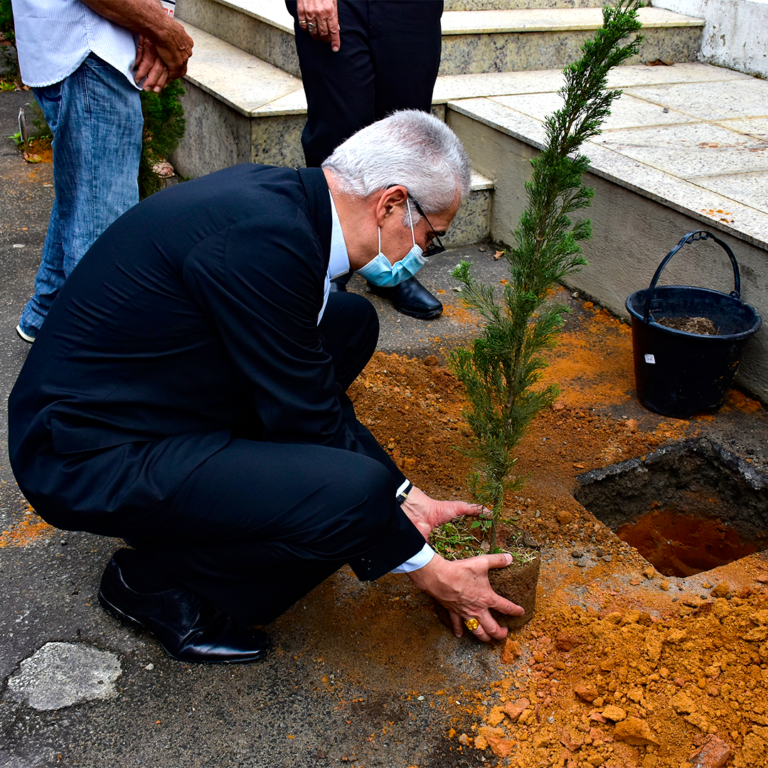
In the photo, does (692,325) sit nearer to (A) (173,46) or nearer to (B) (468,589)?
(B) (468,589)

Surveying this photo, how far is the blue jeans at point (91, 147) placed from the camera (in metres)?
3.14

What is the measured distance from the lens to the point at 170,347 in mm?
2121

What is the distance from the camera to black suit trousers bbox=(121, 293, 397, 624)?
7.00 ft

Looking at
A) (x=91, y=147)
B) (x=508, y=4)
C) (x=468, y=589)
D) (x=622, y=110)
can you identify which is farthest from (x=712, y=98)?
(x=468, y=589)

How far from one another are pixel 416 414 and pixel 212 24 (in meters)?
4.83

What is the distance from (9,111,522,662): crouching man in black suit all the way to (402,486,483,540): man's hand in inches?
9.8

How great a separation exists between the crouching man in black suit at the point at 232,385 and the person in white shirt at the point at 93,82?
4.07ft

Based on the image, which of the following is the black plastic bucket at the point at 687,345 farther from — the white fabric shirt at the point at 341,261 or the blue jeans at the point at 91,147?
the blue jeans at the point at 91,147

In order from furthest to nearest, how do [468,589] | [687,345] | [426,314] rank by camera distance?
[426,314], [687,345], [468,589]

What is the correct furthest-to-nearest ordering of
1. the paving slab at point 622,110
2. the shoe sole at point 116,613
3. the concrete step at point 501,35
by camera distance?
the concrete step at point 501,35, the paving slab at point 622,110, the shoe sole at point 116,613

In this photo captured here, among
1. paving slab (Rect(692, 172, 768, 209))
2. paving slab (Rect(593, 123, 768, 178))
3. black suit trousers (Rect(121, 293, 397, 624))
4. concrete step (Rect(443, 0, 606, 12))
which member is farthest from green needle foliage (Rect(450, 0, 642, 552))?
concrete step (Rect(443, 0, 606, 12))

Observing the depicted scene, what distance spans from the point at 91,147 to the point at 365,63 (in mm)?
1500

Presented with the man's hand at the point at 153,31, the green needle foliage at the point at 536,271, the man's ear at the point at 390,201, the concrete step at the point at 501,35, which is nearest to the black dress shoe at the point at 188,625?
the green needle foliage at the point at 536,271

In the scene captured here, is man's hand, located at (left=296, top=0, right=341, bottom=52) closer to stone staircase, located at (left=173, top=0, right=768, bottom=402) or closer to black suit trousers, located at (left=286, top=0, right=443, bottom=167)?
black suit trousers, located at (left=286, top=0, right=443, bottom=167)
